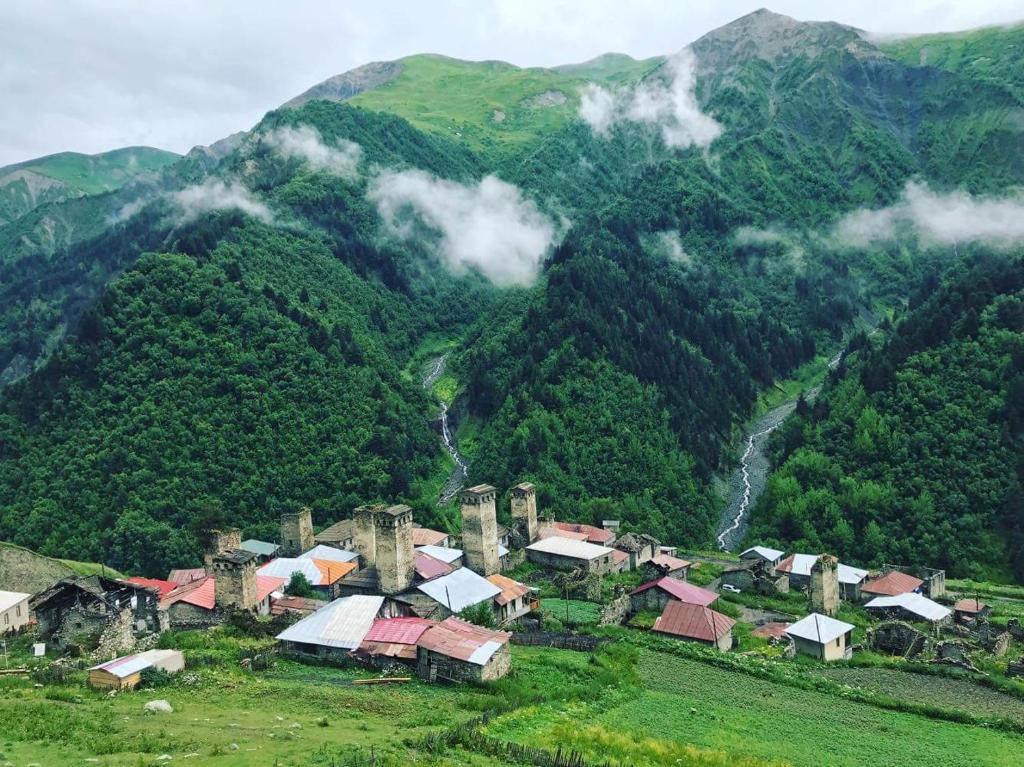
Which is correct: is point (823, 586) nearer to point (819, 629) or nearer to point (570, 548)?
point (819, 629)

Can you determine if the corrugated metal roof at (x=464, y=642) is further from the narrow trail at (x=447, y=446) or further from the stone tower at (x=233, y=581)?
the narrow trail at (x=447, y=446)

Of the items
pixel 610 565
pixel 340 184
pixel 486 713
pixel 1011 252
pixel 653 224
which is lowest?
pixel 610 565

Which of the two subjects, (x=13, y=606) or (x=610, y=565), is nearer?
(x=13, y=606)

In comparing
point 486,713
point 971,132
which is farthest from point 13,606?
point 971,132

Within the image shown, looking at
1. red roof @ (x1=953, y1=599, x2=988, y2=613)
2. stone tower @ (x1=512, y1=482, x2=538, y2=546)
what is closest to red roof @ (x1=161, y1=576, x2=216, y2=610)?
stone tower @ (x1=512, y1=482, x2=538, y2=546)

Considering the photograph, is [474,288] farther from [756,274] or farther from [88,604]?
[88,604]

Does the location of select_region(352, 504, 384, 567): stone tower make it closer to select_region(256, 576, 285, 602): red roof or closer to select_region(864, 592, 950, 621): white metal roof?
select_region(256, 576, 285, 602): red roof

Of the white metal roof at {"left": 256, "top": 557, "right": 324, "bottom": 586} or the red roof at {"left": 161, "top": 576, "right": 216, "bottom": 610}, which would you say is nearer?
the red roof at {"left": 161, "top": 576, "right": 216, "bottom": 610}
